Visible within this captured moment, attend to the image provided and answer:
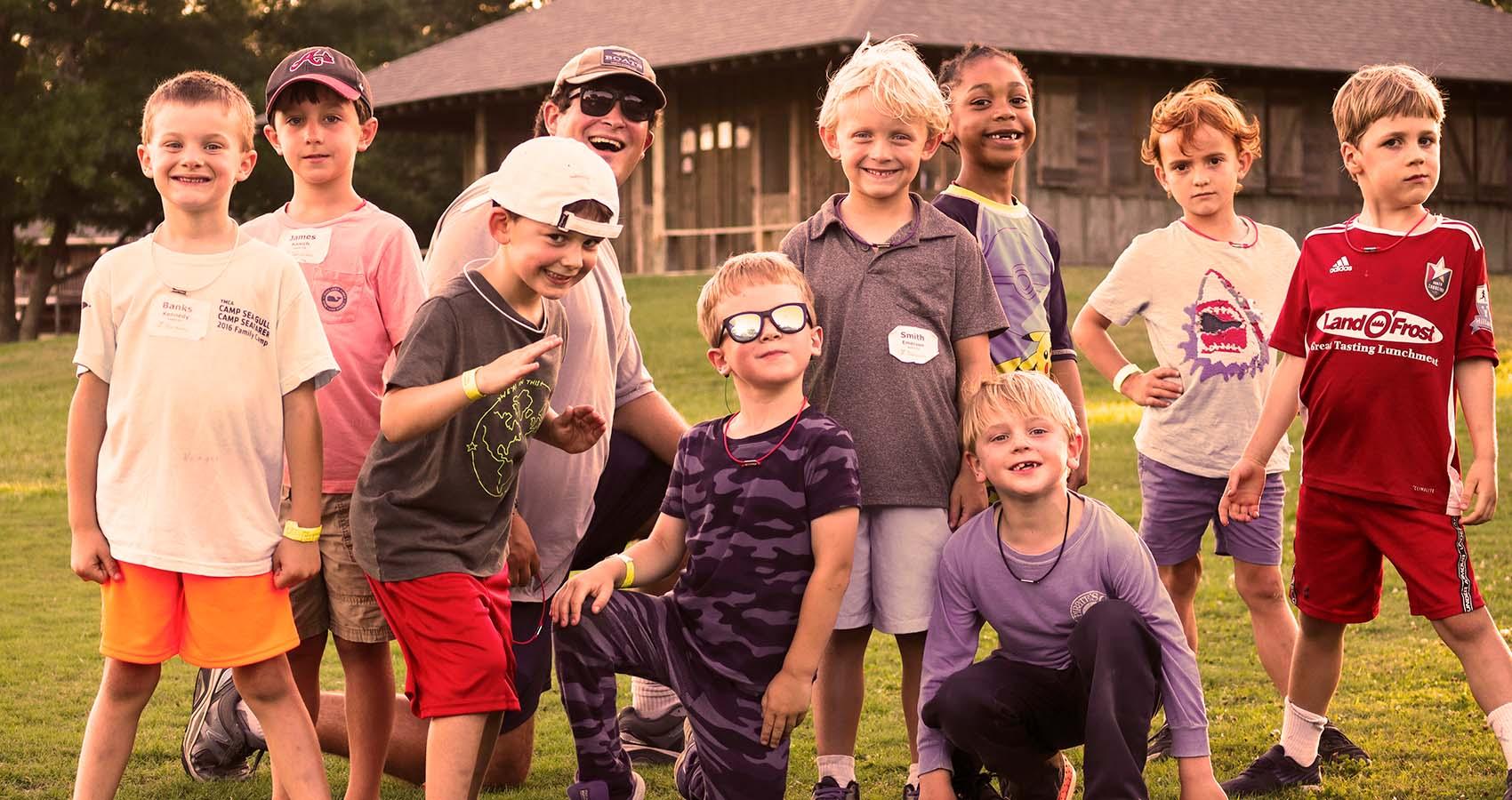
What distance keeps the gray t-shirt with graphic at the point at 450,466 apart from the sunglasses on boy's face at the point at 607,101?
0.91 metres

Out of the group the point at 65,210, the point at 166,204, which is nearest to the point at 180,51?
the point at 65,210

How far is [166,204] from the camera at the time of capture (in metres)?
3.71

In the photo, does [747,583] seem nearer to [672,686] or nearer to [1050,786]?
Result: [672,686]

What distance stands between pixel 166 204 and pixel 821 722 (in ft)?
6.78

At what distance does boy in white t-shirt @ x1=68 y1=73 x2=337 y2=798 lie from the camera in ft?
11.8

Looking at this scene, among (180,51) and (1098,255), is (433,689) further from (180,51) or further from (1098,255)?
(180,51)

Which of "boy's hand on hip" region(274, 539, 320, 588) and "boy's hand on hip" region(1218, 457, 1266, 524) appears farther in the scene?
"boy's hand on hip" region(1218, 457, 1266, 524)

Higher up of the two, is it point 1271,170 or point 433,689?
point 1271,170

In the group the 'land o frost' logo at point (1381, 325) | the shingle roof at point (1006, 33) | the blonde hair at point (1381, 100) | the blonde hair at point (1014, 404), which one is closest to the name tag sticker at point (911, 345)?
the blonde hair at point (1014, 404)

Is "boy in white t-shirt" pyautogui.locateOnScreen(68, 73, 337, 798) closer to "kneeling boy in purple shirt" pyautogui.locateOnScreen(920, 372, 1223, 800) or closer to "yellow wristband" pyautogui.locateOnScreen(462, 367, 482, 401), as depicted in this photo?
"yellow wristband" pyautogui.locateOnScreen(462, 367, 482, 401)

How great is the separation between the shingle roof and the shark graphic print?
15.9 m

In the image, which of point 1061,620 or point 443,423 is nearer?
point 443,423

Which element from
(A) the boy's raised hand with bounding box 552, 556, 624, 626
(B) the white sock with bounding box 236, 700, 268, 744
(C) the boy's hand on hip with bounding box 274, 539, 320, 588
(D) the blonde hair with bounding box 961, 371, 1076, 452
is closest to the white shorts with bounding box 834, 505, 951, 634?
(D) the blonde hair with bounding box 961, 371, 1076, 452

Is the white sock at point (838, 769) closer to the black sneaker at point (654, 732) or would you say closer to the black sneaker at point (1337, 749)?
the black sneaker at point (654, 732)
